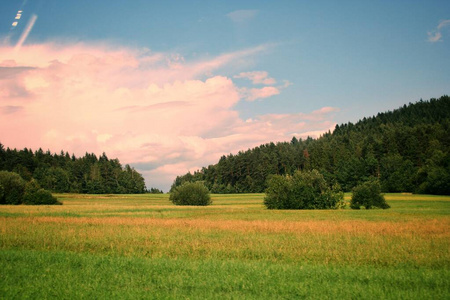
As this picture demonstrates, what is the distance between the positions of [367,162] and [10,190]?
334ft

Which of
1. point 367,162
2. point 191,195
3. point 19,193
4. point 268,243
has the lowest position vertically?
point 268,243

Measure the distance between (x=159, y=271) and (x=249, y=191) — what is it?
Answer: 452ft

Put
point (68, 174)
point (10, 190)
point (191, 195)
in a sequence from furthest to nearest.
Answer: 1. point (68, 174)
2. point (191, 195)
3. point (10, 190)

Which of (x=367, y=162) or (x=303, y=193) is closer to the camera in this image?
(x=303, y=193)

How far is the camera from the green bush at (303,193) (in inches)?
2448

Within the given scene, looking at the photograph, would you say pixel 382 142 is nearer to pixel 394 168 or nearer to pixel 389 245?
pixel 394 168

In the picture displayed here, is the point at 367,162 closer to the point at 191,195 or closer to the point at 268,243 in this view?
the point at 191,195

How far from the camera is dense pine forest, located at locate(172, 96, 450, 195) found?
97.2m

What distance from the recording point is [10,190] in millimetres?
72250

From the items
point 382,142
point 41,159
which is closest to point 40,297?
point 382,142

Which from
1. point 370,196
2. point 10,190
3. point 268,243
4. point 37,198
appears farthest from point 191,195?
point 268,243

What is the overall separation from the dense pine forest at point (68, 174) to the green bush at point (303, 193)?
97.8m

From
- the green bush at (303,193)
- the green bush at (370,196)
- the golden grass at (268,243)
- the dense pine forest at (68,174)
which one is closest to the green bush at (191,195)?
the green bush at (303,193)

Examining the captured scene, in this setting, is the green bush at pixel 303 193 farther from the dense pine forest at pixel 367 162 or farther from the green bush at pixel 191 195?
the dense pine forest at pixel 367 162
